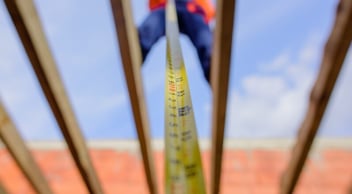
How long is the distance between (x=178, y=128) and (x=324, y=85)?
496 mm

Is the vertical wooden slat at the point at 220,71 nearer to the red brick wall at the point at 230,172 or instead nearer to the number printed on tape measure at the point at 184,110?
the number printed on tape measure at the point at 184,110

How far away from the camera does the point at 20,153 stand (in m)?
1.80

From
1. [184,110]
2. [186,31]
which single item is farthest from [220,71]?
[186,31]

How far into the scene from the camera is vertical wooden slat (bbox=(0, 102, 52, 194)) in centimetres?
167

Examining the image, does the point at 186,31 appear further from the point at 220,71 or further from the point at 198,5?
the point at 220,71

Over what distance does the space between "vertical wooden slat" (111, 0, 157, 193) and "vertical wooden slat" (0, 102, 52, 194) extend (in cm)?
45

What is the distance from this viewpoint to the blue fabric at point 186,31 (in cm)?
185

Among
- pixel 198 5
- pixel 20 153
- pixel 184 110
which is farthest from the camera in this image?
pixel 198 5

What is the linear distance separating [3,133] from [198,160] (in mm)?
708

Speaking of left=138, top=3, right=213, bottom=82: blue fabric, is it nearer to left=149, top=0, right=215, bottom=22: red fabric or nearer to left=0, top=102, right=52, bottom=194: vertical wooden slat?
left=149, top=0, right=215, bottom=22: red fabric

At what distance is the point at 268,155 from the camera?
11.0ft

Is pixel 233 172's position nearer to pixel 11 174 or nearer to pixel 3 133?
pixel 11 174

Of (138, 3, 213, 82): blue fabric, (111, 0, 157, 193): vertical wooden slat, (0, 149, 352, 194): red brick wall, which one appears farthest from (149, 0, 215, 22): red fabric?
(0, 149, 352, 194): red brick wall

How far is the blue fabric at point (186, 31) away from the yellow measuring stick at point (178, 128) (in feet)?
0.83
